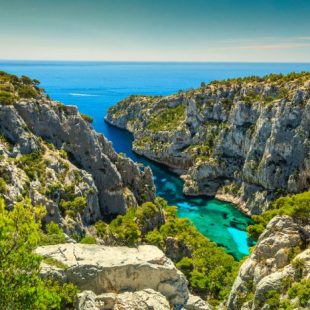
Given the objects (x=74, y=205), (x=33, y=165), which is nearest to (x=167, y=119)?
(x=33, y=165)

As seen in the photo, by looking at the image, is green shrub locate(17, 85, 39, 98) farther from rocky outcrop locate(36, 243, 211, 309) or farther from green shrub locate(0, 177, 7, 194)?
rocky outcrop locate(36, 243, 211, 309)

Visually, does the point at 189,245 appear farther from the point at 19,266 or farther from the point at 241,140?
the point at 241,140

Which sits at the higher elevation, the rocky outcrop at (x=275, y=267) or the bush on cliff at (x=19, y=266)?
the bush on cliff at (x=19, y=266)

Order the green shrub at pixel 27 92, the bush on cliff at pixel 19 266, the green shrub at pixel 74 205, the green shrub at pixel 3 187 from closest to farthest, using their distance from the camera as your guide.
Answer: the bush on cliff at pixel 19 266 < the green shrub at pixel 3 187 < the green shrub at pixel 74 205 < the green shrub at pixel 27 92

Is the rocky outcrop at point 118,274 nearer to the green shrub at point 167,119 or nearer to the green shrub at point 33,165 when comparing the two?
the green shrub at point 33,165

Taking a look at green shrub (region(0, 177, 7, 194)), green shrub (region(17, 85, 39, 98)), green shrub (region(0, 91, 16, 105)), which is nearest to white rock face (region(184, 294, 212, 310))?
green shrub (region(0, 177, 7, 194))

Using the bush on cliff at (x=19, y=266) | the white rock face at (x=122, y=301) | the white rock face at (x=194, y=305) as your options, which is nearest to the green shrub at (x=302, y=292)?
the white rock face at (x=194, y=305)

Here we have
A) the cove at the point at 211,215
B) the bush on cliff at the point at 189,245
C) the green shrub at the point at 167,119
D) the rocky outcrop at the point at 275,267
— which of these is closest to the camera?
the rocky outcrop at the point at 275,267

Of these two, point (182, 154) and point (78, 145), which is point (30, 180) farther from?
point (182, 154)
